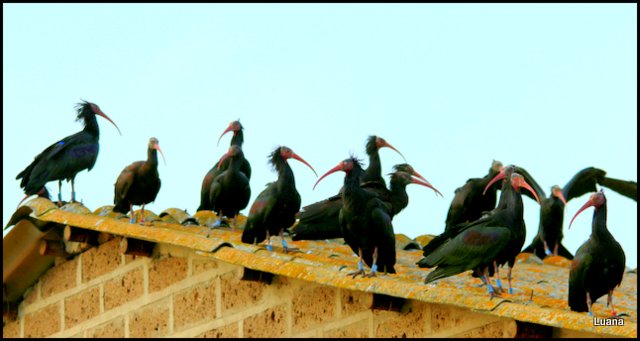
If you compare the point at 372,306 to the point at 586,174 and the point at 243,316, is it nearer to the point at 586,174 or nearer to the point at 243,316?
the point at 243,316

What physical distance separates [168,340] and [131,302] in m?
0.62

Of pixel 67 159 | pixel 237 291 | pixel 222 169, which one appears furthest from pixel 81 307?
pixel 222 169

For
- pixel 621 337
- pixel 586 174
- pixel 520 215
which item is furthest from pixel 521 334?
pixel 586 174

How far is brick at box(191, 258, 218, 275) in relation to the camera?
1189 cm

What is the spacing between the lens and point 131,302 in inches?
494

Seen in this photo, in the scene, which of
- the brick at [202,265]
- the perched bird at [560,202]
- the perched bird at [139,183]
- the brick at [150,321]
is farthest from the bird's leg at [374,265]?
the perched bird at [560,202]

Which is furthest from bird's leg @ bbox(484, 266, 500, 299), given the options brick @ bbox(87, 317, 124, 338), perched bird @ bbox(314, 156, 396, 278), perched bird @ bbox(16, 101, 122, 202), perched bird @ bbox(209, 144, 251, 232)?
perched bird @ bbox(16, 101, 122, 202)

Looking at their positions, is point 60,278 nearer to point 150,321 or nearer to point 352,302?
point 150,321

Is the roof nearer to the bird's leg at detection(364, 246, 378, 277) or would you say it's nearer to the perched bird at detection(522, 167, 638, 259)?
the bird's leg at detection(364, 246, 378, 277)

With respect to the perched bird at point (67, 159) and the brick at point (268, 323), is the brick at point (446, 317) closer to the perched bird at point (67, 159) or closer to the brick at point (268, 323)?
the brick at point (268, 323)

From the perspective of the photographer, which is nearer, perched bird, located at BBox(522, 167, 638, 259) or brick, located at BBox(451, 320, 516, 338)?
brick, located at BBox(451, 320, 516, 338)

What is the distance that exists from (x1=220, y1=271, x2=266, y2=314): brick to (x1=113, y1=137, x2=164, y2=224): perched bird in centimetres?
284

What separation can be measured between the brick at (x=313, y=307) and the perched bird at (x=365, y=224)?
1.61ft

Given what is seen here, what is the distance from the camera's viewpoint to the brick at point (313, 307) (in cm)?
1081
